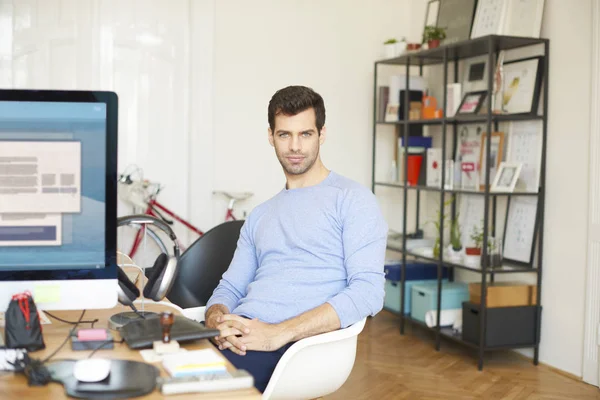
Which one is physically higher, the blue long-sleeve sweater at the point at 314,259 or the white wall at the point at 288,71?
the white wall at the point at 288,71

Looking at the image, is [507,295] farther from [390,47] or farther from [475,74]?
[390,47]

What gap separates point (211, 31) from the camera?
525 cm

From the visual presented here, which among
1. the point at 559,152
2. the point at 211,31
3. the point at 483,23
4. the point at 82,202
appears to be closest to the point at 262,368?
the point at 82,202

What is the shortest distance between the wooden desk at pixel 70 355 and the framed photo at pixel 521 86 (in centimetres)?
287

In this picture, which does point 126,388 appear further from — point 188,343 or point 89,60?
point 89,60

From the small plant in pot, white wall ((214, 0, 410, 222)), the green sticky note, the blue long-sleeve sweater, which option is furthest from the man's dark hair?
white wall ((214, 0, 410, 222))

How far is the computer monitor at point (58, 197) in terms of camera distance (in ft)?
5.31

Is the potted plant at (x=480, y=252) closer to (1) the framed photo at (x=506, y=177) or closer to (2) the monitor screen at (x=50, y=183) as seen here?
(1) the framed photo at (x=506, y=177)

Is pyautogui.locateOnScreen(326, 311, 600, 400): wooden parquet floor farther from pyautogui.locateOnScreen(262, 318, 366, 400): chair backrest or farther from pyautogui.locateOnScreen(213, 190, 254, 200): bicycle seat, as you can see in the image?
pyautogui.locateOnScreen(262, 318, 366, 400): chair backrest

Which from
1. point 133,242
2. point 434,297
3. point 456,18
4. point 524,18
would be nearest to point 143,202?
point 133,242

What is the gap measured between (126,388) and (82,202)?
471mm

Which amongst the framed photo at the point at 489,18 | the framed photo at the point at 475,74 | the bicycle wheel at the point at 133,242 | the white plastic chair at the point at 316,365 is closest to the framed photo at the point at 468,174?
the framed photo at the point at 475,74

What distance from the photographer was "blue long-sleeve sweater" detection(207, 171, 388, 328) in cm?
224

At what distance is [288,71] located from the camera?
18.1ft
